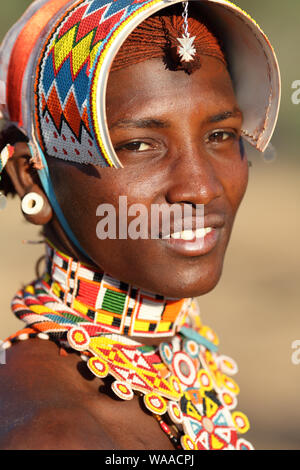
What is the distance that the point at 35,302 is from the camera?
3094 millimetres

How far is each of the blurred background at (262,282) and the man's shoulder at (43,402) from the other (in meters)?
1.52

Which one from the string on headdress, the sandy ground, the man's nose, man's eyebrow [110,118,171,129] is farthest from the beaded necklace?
the sandy ground

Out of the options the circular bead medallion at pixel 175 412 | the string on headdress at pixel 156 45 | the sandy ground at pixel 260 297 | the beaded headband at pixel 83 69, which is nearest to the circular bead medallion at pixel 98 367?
the circular bead medallion at pixel 175 412

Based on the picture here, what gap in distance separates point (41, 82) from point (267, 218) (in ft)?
29.9

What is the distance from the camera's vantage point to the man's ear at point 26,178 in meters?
3.04

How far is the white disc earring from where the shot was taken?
301 centimetres

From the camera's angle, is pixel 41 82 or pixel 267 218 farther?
pixel 267 218

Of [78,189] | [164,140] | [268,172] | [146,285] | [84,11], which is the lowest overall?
[146,285]

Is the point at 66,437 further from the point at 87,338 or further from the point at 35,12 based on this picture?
the point at 35,12

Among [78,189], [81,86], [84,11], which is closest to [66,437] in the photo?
[78,189]

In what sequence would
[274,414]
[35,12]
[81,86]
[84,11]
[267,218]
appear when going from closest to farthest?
[81,86]
[84,11]
[35,12]
[274,414]
[267,218]

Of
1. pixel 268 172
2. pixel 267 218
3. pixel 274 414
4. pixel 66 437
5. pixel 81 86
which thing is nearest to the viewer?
pixel 66 437

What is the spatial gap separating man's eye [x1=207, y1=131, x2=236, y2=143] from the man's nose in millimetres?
172

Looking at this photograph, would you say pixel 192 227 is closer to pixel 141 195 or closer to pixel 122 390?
pixel 141 195
